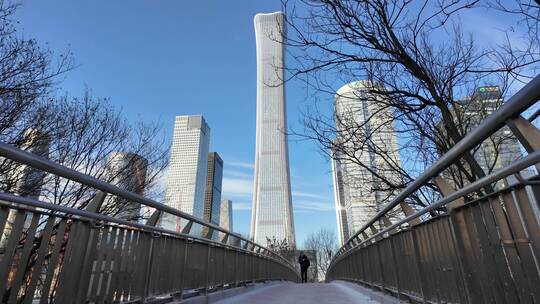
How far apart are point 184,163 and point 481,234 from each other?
19.9 metres

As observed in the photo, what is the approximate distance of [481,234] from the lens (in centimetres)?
231

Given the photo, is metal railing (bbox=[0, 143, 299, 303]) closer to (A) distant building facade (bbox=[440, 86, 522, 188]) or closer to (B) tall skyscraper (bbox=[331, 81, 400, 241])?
(B) tall skyscraper (bbox=[331, 81, 400, 241])

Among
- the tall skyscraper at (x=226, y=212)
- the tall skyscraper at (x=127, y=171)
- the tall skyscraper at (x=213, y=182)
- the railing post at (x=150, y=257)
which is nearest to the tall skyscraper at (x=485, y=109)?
the railing post at (x=150, y=257)

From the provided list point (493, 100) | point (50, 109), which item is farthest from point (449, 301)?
point (50, 109)

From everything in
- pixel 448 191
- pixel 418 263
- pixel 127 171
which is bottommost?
pixel 418 263

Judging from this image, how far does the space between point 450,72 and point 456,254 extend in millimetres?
5389

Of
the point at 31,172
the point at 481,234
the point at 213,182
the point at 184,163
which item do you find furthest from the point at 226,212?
A: the point at 481,234

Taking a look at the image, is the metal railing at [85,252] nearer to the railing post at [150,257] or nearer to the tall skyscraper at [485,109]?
the railing post at [150,257]

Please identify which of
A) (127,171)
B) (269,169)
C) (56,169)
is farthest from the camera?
(269,169)

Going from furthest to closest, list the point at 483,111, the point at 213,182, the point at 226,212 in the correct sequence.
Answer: the point at 226,212
the point at 213,182
the point at 483,111

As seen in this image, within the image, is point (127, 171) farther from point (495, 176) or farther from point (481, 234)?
point (495, 176)

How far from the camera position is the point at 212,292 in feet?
18.9

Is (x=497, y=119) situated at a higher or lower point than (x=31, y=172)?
lower

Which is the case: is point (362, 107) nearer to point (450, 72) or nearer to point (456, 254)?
point (450, 72)
